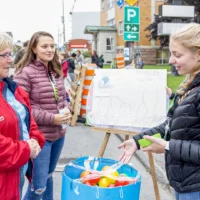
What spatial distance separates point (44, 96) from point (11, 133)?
2.90 feet

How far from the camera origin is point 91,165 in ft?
8.65

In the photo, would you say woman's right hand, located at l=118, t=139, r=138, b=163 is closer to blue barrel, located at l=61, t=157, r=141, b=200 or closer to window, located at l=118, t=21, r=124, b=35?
blue barrel, located at l=61, t=157, r=141, b=200

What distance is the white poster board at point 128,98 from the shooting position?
11.7 feet

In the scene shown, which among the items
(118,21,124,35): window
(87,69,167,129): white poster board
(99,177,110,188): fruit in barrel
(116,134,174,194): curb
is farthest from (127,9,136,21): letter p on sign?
(118,21,124,35): window

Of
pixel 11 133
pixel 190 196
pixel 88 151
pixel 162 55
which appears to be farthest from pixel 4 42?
pixel 162 55

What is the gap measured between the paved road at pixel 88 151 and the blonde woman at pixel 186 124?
2138 mm

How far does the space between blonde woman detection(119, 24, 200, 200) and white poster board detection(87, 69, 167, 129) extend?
1505 millimetres

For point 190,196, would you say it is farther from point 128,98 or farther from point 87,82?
point 87,82

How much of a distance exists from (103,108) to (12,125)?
180 centimetres

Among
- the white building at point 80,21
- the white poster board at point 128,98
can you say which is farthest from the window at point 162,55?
the white poster board at point 128,98

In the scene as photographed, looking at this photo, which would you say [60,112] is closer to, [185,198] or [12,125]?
[12,125]

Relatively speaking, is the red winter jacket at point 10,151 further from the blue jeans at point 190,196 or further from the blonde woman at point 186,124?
the blue jeans at point 190,196

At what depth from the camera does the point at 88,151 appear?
5984 millimetres

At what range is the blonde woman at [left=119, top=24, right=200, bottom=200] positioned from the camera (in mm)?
1920
